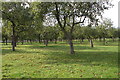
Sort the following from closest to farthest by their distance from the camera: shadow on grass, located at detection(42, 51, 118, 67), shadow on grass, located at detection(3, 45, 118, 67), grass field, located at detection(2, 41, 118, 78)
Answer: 1. grass field, located at detection(2, 41, 118, 78)
2. shadow on grass, located at detection(42, 51, 118, 67)
3. shadow on grass, located at detection(3, 45, 118, 67)

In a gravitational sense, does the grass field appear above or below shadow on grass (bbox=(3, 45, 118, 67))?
above

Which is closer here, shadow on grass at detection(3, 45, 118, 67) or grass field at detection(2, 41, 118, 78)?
grass field at detection(2, 41, 118, 78)

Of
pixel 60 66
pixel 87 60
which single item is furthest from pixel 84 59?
pixel 60 66

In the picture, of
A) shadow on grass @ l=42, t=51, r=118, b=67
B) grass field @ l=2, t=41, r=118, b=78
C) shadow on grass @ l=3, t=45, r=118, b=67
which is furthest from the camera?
shadow on grass @ l=3, t=45, r=118, b=67

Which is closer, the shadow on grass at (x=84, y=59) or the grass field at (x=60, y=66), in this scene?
the grass field at (x=60, y=66)

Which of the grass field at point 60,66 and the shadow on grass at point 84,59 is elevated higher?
the grass field at point 60,66

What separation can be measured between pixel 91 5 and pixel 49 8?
237 inches

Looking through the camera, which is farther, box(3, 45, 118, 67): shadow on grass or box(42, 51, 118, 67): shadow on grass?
box(3, 45, 118, 67): shadow on grass

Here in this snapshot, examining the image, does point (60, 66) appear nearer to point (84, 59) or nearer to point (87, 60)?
point (87, 60)

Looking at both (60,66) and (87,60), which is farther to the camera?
(87,60)

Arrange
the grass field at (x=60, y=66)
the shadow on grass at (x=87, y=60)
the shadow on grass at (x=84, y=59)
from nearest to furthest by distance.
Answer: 1. the grass field at (x=60, y=66)
2. the shadow on grass at (x=87, y=60)
3. the shadow on grass at (x=84, y=59)

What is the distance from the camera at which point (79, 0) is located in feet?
64.8

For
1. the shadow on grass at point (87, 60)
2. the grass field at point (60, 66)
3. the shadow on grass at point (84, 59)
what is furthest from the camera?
the shadow on grass at point (84, 59)

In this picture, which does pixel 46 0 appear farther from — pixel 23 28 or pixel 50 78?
pixel 23 28
